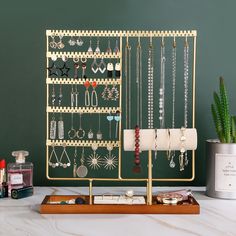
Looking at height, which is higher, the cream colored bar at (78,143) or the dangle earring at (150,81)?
the dangle earring at (150,81)

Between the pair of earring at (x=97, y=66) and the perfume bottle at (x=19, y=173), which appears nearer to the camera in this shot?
the perfume bottle at (x=19, y=173)

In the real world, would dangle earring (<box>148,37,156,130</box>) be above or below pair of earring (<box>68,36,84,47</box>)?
below

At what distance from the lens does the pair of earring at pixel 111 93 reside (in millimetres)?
1871

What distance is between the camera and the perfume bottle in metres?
1.70

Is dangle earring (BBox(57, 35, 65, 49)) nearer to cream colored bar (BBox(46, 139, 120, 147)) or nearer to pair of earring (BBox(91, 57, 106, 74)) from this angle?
pair of earring (BBox(91, 57, 106, 74))

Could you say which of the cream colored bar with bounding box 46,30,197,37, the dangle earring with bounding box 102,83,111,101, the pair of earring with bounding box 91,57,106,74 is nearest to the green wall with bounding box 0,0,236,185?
the cream colored bar with bounding box 46,30,197,37

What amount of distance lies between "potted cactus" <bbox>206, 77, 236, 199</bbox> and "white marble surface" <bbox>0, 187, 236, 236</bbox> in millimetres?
116

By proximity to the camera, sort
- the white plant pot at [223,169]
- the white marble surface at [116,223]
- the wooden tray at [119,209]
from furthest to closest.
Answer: the white plant pot at [223,169], the wooden tray at [119,209], the white marble surface at [116,223]

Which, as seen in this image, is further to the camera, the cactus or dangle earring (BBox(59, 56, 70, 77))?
dangle earring (BBox(59, 56, 70, 77))

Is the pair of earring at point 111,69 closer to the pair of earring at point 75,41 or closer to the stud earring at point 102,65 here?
the stud earring at point 102,65

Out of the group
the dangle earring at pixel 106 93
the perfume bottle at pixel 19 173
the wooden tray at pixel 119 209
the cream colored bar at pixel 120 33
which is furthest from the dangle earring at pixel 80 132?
the wooden tray at pixel 119 209

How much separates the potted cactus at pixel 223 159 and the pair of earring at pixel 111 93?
1.44ft
